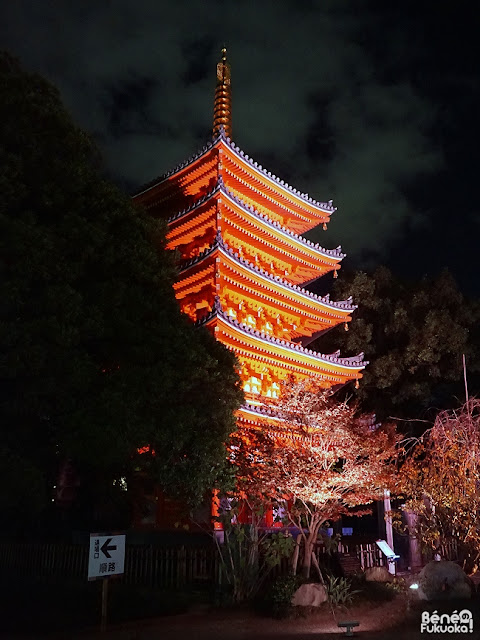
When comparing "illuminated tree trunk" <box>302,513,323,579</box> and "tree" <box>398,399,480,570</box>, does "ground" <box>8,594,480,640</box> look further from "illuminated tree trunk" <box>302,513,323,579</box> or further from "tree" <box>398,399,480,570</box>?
"tree" <box>398,399,480,570</box>

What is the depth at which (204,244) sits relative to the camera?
81.2 feet

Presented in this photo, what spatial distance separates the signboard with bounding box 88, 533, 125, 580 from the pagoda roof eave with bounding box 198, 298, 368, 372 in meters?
11.6

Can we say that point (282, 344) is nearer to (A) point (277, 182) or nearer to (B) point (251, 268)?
(B) point (251, 268)

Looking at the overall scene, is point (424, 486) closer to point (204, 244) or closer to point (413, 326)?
point (204, 244)

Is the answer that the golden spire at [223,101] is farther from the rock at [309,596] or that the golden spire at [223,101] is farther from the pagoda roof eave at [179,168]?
the rock at [309,596]

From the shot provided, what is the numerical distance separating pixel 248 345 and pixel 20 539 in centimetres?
999

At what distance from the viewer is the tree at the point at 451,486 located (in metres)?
14.4

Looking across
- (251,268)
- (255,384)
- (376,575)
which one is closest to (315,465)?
(376,575)

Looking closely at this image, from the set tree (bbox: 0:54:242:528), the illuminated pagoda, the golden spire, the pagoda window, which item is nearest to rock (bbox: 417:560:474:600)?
tree (bbox: 0:54:242:528)

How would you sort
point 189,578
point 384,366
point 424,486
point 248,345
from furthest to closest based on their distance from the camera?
point 384,366
point 248,345
point 424,486
point 189,578

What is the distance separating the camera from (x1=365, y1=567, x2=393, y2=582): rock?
14.7 meters

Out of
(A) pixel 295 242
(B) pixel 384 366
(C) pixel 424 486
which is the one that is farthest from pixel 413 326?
(C) pixel 424 486

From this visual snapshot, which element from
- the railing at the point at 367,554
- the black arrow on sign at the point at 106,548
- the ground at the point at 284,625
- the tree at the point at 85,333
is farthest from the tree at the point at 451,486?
the black arrow on sign at the point at 106,548

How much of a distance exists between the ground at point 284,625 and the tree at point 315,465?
2.14m
